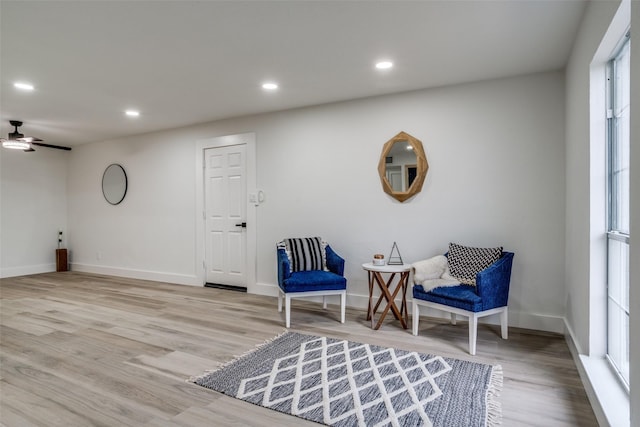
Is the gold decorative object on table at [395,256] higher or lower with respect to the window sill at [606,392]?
higher

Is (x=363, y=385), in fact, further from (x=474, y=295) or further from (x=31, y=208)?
(x=31, y=208)

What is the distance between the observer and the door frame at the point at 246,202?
488cm

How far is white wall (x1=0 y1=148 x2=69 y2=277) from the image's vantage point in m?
6.33

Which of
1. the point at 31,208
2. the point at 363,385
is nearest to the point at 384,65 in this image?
the point at 363,385

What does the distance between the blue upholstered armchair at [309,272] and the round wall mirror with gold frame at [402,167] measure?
0.97 m

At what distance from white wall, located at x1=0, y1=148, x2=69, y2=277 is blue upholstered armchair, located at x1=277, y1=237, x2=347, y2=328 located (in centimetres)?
553

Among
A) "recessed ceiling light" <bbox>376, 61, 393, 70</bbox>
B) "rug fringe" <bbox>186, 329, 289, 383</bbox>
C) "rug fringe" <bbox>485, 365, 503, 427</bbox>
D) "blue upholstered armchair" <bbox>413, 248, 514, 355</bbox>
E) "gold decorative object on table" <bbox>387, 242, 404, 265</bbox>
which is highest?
"recessed ceiling light" <bbox>376, 61, 393, 70</bbox>

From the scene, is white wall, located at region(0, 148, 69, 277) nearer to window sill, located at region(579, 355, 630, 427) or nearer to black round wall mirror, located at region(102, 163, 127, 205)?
black round wall mirror, located at region(102, 163, 127, 205)

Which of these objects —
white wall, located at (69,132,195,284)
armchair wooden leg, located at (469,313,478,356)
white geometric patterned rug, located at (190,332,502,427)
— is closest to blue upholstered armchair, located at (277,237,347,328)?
white geometric patterned rug, located at (190,332,502,427)

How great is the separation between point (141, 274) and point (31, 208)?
2625 millimetres

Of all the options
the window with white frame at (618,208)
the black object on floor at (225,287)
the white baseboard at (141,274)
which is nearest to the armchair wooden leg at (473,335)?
the window with white frame at (618,208)

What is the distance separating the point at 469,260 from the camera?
11.0ft

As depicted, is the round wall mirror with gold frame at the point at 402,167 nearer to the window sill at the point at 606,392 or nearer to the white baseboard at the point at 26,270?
the window sill at the point at 606,392

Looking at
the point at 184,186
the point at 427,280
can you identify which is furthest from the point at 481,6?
the point at 184,186
